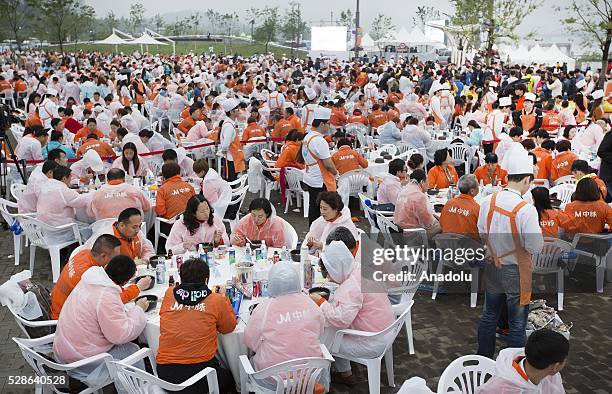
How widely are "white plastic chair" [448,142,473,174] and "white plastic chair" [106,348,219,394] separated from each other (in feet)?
27.7

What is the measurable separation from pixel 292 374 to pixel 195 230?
2601 millimetres

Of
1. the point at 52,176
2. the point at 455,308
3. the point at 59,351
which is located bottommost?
the point at 455,308

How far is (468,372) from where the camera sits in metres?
3.83

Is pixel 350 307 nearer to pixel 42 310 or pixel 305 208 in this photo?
pixel 42 310

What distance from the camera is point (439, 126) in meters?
14.3

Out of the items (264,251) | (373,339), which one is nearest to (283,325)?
(373,339)

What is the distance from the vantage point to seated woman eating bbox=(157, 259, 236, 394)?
13.4 ft

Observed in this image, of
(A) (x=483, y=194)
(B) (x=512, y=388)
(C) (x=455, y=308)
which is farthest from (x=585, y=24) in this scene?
(B) (x=512, y=388)

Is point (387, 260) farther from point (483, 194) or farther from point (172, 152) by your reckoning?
point (172, 152)

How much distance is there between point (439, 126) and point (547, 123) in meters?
2.50

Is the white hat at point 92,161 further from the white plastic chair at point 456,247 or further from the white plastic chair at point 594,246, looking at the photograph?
the white plastic chair at point 594,246

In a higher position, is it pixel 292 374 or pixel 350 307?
pixel 350 307

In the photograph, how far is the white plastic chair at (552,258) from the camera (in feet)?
21.0

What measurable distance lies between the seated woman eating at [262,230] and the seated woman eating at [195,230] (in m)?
0.18
